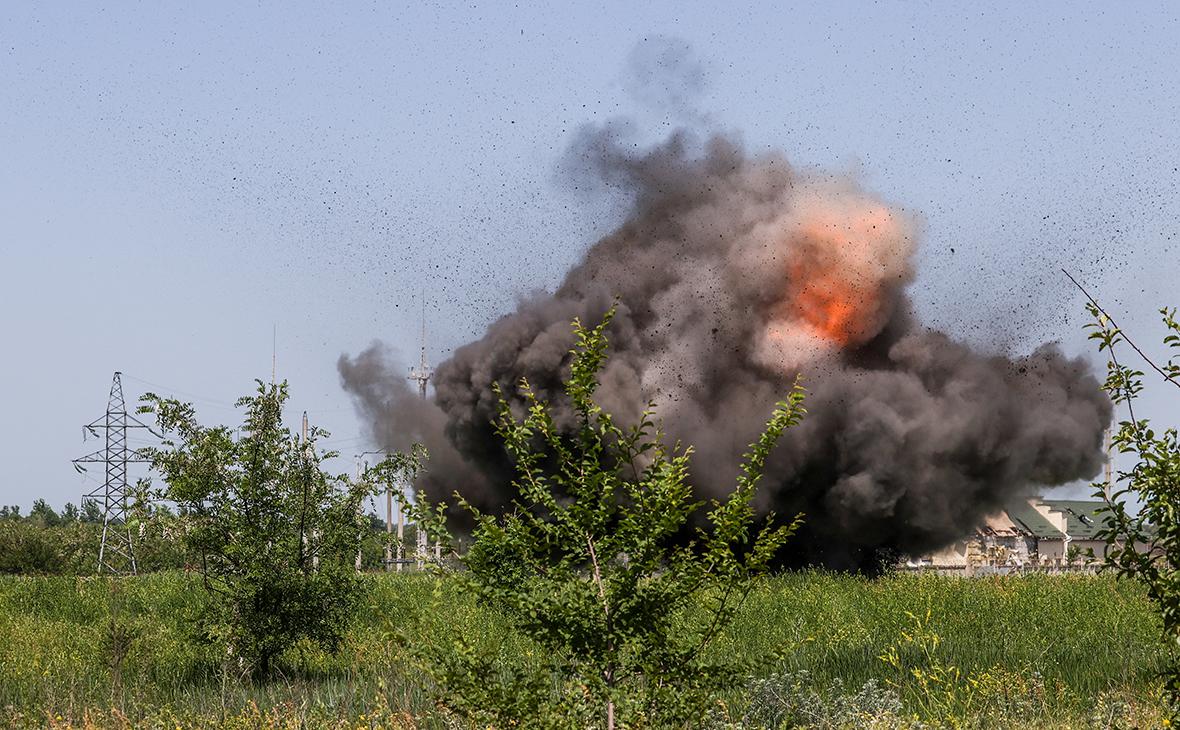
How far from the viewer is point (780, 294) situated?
131ft

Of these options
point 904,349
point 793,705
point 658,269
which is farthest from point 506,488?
point 793,705

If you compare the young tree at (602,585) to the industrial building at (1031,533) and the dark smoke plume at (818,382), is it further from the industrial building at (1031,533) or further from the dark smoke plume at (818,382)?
the industrial building at (1031,533)

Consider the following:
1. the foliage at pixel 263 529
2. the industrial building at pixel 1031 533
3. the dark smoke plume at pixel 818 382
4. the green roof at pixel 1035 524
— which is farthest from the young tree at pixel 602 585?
the green roof at pixel 1035 524

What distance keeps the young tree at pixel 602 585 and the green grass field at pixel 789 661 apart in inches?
13.0

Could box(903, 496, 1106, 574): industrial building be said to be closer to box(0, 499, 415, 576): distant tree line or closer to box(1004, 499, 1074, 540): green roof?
box(1004, 499, 1074, 540): green roof

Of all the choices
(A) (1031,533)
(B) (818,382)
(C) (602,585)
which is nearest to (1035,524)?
(A) (1031,533)

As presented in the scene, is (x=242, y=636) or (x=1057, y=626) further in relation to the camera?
(x=1057, y=626)

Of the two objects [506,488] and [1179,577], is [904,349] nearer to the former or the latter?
[506,488]

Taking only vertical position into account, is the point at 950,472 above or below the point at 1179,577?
above

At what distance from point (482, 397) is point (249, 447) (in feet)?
91.5

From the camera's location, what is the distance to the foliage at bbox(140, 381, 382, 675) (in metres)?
14.3

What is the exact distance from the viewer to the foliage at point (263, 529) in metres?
14.3

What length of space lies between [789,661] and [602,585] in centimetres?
747

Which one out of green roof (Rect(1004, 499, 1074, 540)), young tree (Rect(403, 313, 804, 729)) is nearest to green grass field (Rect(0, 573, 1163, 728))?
young tree (Rect(403, 313, 804, 729))
